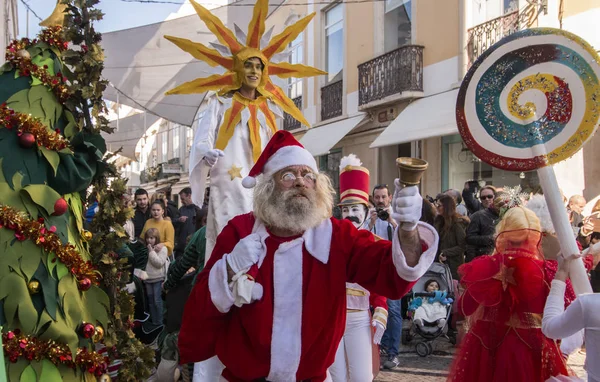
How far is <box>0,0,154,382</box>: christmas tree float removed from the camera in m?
2.48

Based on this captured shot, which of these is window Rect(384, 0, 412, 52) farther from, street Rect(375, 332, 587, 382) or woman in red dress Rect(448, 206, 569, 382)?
woman in red dress Rect(448, 206, 569, 382)

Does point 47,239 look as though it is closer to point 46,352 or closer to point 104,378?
point 46,352

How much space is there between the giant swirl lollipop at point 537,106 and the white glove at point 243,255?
5.10ft

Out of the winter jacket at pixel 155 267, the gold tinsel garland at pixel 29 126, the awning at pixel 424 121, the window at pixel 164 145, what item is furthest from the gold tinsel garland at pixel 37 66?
the window at pixel 164 145

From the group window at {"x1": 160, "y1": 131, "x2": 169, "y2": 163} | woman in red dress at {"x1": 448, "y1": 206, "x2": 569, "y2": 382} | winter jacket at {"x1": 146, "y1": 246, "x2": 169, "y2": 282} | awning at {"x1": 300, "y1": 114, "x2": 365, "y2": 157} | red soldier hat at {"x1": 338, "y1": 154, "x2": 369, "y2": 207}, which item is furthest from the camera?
window at {"x1": 160, "y1": 131, "x2": 169, "y2": 163}

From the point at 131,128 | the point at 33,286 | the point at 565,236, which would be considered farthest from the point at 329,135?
the point at 33,286

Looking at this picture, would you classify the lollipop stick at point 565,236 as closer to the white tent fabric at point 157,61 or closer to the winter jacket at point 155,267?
the winter jacket at point 155,267

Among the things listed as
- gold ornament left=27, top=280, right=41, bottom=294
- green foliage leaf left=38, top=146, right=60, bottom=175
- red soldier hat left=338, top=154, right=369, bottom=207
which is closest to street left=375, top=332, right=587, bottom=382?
red soldier hat left=338, top=154, right=369, bottom=207

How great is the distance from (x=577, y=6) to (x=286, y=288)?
10.3m

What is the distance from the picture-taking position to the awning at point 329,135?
14758 millimetres

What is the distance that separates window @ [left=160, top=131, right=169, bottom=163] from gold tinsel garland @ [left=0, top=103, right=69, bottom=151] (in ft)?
124

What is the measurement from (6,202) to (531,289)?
9.72 ft

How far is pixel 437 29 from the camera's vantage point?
1248 cm

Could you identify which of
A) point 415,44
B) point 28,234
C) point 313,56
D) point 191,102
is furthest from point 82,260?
point 313,56
